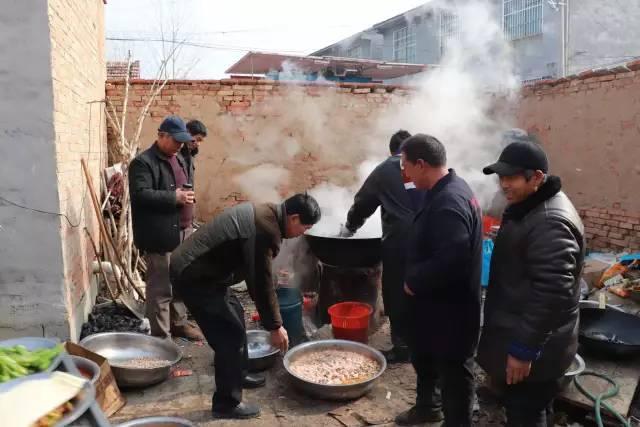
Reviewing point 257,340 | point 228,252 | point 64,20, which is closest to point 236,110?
point 64,20

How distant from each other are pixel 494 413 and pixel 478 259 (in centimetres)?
156

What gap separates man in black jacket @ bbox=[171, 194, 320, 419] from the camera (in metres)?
3.37

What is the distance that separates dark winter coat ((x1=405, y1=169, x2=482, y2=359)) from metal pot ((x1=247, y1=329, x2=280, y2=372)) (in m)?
1.87

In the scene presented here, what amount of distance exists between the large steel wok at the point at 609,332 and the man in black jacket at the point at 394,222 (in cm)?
170

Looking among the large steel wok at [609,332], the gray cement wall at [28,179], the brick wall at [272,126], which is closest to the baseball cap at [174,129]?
the gray cement wall at [28,179]

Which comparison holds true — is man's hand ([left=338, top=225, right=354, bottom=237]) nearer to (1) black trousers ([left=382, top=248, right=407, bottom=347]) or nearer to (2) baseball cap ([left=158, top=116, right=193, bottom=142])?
(1) black trousers ([left=382, top=248, right=407, bottom=347])

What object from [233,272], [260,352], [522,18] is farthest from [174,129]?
[522,18]

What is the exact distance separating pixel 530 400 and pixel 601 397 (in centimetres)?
136

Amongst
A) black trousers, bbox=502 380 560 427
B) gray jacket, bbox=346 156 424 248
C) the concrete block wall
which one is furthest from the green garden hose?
the concrete block wall

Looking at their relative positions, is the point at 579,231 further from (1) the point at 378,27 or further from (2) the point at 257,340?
(1) the point at 378,27

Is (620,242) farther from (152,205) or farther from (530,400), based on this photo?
(152,205)

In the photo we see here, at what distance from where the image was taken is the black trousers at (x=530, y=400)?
113 inches

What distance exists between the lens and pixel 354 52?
25797 mm

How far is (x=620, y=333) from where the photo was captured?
492 centimetres
